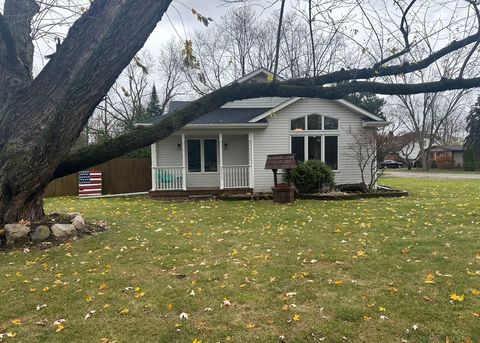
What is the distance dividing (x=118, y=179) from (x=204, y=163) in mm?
3977

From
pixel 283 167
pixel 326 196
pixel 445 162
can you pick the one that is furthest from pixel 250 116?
pixel 445 162

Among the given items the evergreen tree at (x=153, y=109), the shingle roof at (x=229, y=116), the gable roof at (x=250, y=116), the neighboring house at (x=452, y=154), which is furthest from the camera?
the neighboring house at (x=452, y=154)

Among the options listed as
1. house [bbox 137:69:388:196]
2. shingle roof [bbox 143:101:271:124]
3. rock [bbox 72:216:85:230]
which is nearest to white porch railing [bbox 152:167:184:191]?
house [bbox 137:69:388:196]

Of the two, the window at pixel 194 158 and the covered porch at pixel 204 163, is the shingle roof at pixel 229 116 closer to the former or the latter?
the covered porch at pixel 204 163

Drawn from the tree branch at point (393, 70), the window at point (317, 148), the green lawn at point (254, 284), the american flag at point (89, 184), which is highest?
the tree branch at point (393, 70)

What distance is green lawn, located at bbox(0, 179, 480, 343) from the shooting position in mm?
3031

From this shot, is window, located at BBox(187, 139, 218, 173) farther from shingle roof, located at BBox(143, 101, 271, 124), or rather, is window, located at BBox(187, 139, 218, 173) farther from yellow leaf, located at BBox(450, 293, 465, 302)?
yellow leaf, located at BBox(450, 293, 465, 302)

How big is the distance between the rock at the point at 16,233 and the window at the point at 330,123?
11.1 m

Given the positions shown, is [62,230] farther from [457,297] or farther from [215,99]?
[457,297]

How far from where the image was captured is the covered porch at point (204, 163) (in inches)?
544

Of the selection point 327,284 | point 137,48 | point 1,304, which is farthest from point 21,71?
point 327,284

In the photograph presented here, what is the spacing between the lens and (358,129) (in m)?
14.5

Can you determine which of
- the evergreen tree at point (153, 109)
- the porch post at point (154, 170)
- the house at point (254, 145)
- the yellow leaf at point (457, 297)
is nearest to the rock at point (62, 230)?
the yellow leaf at point (457, 297)

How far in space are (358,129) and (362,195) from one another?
10.7 ft
